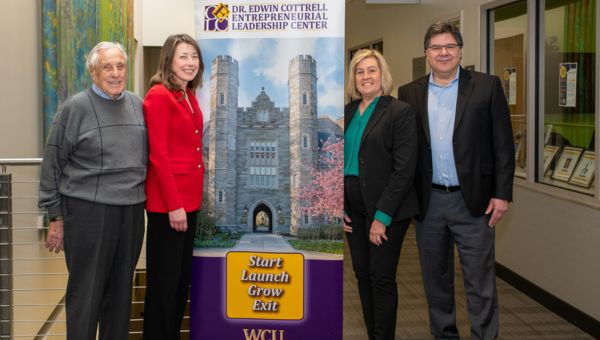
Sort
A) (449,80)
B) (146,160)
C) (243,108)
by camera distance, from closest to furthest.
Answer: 1. (146,160)
2. (243,108)
3. (449,80)

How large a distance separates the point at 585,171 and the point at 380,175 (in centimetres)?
223

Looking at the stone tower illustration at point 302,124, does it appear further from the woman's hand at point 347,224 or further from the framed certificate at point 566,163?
the framed certificate at point 566,163

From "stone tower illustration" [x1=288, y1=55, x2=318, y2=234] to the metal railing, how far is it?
1000mm

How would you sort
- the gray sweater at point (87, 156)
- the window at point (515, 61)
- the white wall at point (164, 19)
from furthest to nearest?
the white wall at point (164, 19) → the window at point (515, 61) → the gray sweater at point (87, 156)

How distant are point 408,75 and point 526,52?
13.0ft

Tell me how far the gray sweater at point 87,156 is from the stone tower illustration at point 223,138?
0.46 metres

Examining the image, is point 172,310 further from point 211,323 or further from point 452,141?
point 452,141

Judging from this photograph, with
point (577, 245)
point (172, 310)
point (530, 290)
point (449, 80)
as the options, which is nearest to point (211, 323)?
point (172, 310)

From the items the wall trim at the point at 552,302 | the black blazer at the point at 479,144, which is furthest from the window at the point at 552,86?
the black blazer at the point at 479,144

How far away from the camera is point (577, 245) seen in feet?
15.3

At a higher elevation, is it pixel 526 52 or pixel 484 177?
pixel 526 52

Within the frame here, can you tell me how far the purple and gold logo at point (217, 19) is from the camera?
325cm

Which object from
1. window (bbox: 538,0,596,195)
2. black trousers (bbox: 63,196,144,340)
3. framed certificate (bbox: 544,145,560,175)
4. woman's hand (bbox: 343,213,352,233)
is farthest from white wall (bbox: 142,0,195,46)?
black trousers (bbox: 63,196,144,340)

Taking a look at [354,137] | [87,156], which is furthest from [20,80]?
[354,137]
